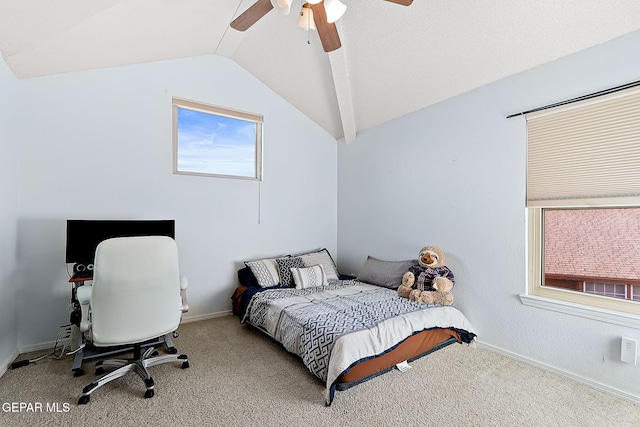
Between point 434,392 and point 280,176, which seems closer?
point 434,392

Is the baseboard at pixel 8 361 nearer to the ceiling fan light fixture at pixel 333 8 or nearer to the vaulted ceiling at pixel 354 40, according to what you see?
the vaulted ceiling at pixel 354 40

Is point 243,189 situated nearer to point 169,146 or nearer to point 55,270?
point 169,146

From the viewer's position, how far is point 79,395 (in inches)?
76.9

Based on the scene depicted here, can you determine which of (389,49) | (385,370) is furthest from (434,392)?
(389,49)

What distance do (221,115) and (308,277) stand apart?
2.23 m

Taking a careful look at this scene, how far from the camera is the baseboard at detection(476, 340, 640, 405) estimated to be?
198 cm

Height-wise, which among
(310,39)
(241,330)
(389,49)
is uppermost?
(310,39)

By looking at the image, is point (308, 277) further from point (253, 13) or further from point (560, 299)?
point (253, 13)

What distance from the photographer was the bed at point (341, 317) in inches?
82.3

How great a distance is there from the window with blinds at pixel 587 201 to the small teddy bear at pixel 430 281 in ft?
2.18

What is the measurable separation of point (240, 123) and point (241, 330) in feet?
8.14

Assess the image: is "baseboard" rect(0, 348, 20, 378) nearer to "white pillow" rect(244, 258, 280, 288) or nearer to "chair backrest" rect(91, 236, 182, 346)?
"chair backrest" rect(91, 236, 182, 346)

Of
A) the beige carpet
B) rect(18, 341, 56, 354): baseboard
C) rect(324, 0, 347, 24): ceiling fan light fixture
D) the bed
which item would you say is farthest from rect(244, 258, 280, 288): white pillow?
rect(324, 0, 347, 24): ceiling fan light fixture

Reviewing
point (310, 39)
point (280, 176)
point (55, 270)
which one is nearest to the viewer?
point (55, 270)
